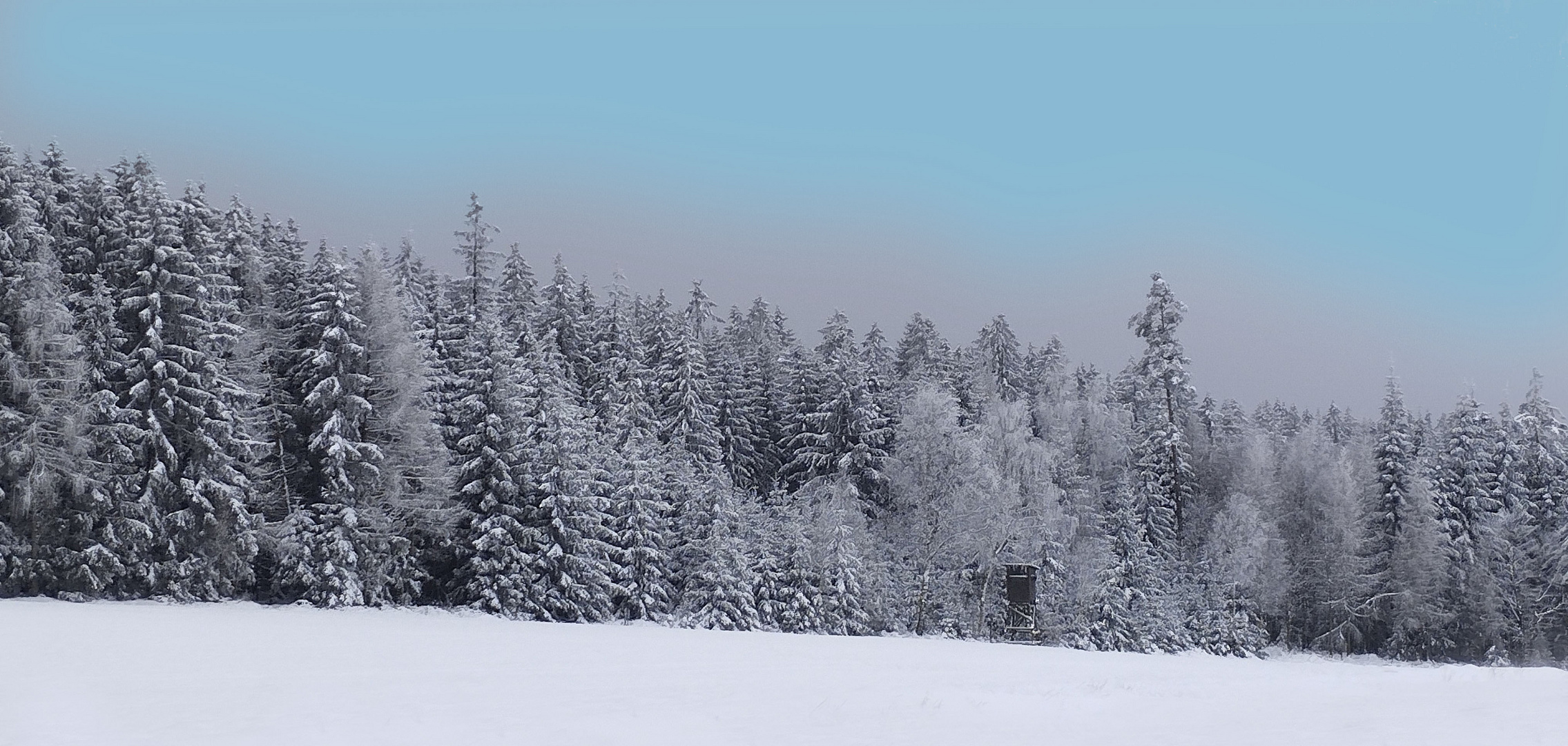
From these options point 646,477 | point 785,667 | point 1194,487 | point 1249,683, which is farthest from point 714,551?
point 1194,487

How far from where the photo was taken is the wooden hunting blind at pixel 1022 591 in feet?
135

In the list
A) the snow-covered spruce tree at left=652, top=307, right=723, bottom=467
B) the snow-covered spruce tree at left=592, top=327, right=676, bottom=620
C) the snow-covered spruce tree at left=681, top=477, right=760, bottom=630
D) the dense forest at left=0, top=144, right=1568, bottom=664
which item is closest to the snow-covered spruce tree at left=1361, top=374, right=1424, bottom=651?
the dense forest at left=0, top=144, right=1568, bottom=664

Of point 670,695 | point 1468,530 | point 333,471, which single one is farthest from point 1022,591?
point 1468,530

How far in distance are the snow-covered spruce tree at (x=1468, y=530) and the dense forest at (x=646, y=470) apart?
203 millimetres

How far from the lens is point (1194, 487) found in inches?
2467

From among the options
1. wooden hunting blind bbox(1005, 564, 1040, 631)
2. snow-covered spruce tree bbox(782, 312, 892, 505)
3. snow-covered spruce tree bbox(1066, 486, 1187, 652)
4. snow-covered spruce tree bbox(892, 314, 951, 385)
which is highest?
snow-covered spruce tree bbox(892, 314, 951, 385)

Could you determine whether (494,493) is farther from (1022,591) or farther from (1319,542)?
(1319,542)

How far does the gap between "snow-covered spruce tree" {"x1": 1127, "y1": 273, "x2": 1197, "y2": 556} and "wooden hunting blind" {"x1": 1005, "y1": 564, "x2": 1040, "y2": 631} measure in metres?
19.0

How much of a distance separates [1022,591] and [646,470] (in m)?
16.3

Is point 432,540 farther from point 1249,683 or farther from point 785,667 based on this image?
point 1249,683

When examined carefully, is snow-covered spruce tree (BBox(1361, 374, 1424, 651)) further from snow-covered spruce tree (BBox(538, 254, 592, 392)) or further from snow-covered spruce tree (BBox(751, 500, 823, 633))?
snow-covered spruce tree (BBox(538, 254, 592, 392))

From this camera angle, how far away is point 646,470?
44.5 m

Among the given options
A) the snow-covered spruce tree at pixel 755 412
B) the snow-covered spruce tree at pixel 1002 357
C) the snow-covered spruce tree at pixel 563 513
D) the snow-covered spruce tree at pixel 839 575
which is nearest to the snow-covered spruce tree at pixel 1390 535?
the snow-covered spruce tree at pixel 1002 357

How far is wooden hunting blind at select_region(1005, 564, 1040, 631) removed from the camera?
41.3 m
